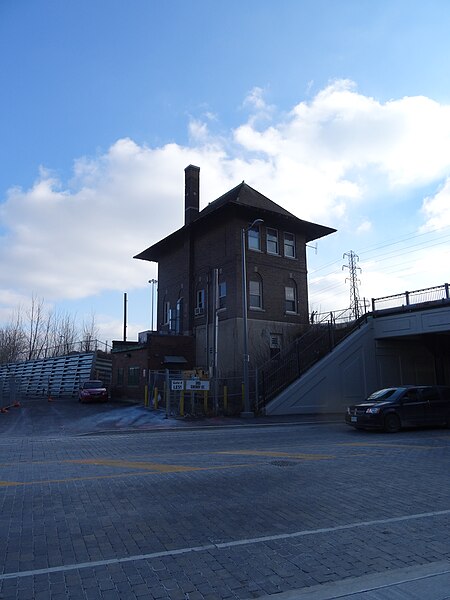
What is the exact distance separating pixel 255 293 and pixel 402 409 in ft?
48.9

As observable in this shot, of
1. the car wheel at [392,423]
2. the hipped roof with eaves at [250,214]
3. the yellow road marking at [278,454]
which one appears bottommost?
the yellow road marking at [278,454]

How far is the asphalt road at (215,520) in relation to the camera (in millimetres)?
4258

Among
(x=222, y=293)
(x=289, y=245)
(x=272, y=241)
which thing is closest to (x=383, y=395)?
(x=222, y=293)

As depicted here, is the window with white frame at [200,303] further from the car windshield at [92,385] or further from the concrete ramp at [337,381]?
the concrete ramp at [337,381]

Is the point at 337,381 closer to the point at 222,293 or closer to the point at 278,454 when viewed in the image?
the point at 222,293

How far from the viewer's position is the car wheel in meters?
16.7

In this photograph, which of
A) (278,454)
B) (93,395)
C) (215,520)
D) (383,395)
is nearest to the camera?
(215,520)

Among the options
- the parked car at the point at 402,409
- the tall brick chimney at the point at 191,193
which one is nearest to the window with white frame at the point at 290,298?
the tall brick chimney at the point at 191,193

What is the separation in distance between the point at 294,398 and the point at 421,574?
793 inches

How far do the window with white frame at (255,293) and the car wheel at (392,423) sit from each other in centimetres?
1444

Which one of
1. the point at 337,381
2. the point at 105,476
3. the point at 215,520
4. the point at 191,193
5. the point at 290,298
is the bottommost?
the point at 215,520

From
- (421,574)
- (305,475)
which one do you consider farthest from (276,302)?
(421,574)

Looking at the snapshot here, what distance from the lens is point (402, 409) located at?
56.0 feet

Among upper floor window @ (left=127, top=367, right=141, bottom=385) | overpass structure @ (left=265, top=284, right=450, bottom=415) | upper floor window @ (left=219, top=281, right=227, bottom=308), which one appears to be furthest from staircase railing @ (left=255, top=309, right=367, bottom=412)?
upper floor window @ (left=127, top=367, right=141, bottom=385)
